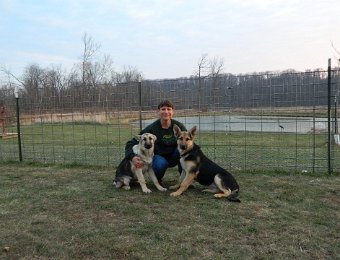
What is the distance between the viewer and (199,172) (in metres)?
6.54

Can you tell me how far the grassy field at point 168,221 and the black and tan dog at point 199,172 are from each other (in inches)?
8.2

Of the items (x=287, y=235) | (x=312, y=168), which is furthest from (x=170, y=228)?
(x=312, y=168)

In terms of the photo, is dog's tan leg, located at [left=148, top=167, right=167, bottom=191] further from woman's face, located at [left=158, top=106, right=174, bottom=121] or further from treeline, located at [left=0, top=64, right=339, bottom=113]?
treeline, located at [left=0, top=64, right=339, bottom=113]

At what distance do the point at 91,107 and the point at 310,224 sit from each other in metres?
6.57

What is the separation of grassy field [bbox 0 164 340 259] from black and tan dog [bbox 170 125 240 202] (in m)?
0.21

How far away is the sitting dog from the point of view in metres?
6.71

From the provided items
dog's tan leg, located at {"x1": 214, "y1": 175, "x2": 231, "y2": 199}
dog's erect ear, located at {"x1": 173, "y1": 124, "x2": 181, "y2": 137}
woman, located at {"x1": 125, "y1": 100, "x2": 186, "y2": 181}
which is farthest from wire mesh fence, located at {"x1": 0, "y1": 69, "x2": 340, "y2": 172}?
dog's tan leg, located at {"x1": 214, "y1": 175, "x2": 231, "y2": 199}

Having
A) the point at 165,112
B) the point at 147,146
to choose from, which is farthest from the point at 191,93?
the point at 147,146

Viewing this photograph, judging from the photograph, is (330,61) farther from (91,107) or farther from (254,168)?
(91,107)

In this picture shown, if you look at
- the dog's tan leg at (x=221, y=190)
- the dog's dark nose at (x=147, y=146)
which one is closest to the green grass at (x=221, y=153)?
the dog's tan leg at (x=221, y=190)

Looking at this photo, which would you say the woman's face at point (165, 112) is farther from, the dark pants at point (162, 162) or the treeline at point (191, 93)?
the treeline at point (191, 93)

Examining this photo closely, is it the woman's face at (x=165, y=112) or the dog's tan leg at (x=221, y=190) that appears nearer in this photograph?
the dog's tan leg at (x=221, y=190)

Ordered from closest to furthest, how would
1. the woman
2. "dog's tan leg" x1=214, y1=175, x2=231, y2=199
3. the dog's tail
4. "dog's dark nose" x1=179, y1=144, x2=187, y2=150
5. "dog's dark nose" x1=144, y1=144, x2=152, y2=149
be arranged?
the dog's tail → "dog's tan leg" x1=214, y1=175, x2=231, y2=199 → "dog's dark nose" x1=179, y1=144, x2=187, y2=150 → "dog's dark nose" x1=144, y1=144, x2=152, y2=149 → the woman

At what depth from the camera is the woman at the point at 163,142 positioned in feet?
22.9
